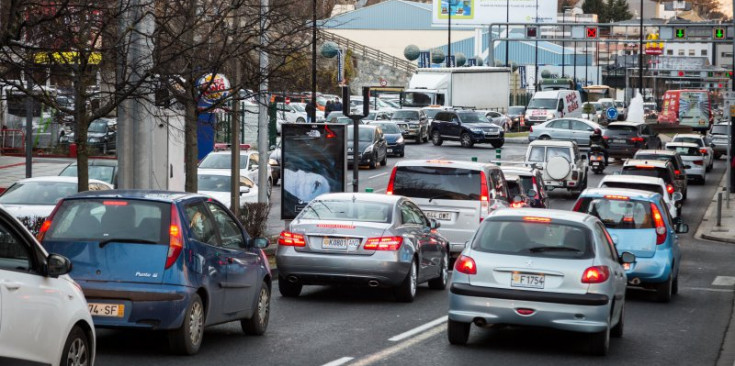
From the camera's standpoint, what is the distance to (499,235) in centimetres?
1271

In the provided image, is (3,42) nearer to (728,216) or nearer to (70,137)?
(728,216)

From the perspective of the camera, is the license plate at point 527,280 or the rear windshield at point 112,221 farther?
the license plate at point 527,280

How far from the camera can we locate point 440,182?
21578 mm

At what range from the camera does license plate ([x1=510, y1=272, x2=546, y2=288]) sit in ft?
40.0

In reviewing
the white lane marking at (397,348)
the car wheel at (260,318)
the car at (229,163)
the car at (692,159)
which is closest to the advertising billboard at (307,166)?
the car at (229,163)

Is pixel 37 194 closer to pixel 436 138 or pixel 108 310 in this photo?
pixel 108 310

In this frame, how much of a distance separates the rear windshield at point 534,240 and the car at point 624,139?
126 feet

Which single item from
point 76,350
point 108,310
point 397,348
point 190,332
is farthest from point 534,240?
point 76,350

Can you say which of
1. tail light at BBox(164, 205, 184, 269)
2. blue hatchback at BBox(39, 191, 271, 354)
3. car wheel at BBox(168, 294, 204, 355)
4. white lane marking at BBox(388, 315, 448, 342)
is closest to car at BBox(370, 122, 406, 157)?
white lane marking at BBox(388, 315, 448, 342)

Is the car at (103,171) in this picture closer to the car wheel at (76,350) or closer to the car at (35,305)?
the car wheel at (76,350)

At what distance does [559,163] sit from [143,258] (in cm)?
2849

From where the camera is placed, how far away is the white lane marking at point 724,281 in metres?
→ 21.6

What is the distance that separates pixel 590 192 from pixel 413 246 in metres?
3.60

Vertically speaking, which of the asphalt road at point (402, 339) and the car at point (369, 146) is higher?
the car at point (369, 146)
